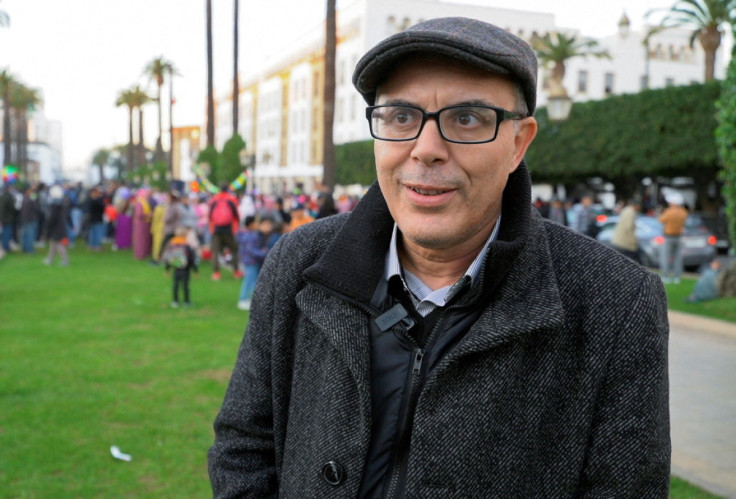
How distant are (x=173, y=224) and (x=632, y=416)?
1589 cm

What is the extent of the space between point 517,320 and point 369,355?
1.14 ft

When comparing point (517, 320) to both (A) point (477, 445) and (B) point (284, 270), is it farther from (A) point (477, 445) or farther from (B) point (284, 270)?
(B) point (284, 270)

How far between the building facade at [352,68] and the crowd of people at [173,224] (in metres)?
32.3

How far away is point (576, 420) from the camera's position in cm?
173

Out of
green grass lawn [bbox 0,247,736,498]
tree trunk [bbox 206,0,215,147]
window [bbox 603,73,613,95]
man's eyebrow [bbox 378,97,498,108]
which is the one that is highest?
window [bbox 603,73,613,95]

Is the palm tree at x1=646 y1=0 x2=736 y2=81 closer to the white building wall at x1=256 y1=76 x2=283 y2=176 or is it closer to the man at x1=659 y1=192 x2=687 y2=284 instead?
the man at x1=659 y1=192 x2=687 y2=284

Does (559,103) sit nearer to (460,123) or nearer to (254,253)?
(254,253)

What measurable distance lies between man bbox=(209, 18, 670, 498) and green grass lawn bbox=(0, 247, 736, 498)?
3.23 m

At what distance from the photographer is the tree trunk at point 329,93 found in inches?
778

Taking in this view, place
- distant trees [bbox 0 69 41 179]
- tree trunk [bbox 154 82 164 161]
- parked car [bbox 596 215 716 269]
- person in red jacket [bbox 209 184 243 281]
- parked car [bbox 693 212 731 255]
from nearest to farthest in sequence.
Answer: person in red jacket [bbox 209 184 243 281]
parked car [bbox 596 215 716 269]
parked car [bbox 693 212 731 255]
distant trees [bbox 0 69 41 179]
tree trunk [bbox 154 82 164 161]

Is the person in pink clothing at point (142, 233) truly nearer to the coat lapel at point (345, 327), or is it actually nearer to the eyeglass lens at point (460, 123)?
the coat lapel at point (345, 327)

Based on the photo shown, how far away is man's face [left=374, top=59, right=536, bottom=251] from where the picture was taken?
1.75m

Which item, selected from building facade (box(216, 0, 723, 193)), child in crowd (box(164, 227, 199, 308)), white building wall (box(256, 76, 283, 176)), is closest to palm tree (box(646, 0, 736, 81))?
building facade (box(216, 0, 723, 193))

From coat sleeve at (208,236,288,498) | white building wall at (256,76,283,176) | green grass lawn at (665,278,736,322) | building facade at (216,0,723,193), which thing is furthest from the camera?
white building wall at (256,76,283,176)
